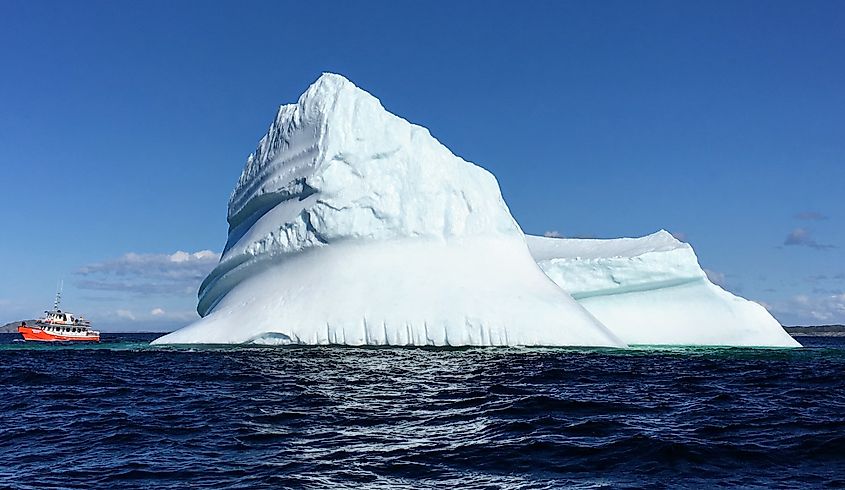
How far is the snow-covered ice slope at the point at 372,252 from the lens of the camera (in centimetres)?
2809

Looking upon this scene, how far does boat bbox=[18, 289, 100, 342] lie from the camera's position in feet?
176

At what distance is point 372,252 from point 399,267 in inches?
62.9

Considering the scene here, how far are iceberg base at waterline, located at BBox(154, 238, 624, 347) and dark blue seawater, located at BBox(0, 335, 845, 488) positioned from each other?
939 centimetres

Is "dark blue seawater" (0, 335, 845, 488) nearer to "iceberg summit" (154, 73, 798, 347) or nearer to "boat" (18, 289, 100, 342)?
"iceberg summit" (154, 73, 798, 347)

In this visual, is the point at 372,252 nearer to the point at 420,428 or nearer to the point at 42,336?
the point at 420,428

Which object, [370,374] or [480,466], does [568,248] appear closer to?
[370,374]

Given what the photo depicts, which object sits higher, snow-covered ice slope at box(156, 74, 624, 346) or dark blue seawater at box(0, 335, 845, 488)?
snow-covered ice slope at box(156, 74, 624, 346)

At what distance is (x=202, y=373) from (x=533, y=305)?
15315mm

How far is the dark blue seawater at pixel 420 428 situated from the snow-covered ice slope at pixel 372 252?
31.4 ft

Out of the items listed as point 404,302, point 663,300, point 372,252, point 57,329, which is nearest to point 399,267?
point 372,252

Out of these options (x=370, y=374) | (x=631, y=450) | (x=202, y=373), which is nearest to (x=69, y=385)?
→ (x=202, y=373)

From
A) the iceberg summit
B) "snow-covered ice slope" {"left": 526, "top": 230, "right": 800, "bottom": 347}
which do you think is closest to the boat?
the iceberg summit

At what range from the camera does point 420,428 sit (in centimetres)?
984

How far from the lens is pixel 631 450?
827 cm
